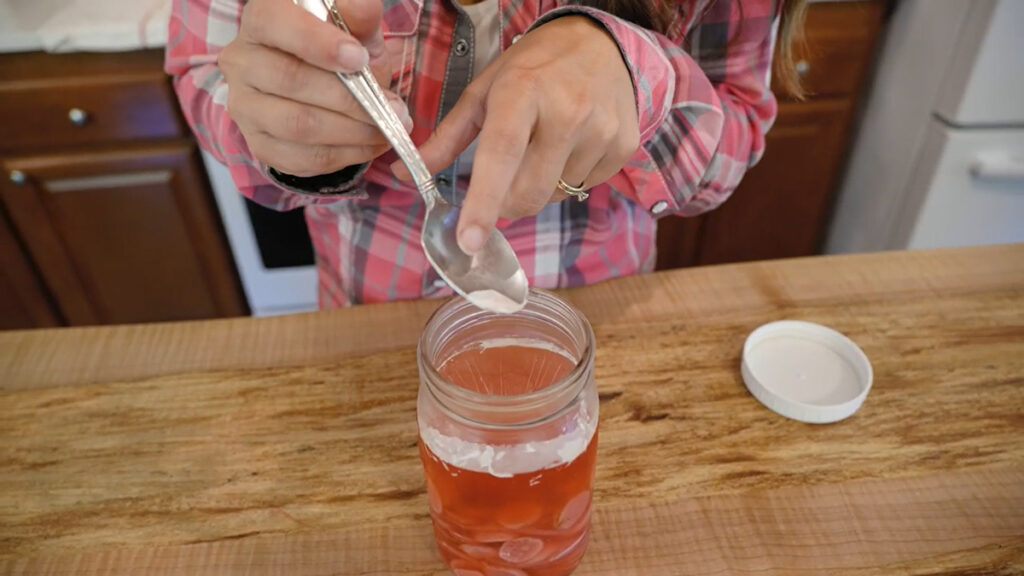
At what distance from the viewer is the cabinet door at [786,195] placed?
1.46 m

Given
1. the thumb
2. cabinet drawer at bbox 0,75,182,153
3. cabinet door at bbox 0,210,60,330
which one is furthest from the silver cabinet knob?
the thumb

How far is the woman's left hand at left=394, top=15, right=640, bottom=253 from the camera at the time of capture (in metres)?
0.39

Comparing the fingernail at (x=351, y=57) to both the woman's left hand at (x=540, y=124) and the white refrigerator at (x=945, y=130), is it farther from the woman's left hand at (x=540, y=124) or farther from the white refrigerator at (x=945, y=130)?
the white refrigerator at (x=945, y=130)

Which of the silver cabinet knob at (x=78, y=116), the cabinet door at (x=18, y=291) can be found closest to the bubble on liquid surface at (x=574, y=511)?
the silver cabinet knob at (x=78, y=116)

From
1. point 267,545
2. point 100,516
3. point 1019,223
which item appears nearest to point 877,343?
point 267,545

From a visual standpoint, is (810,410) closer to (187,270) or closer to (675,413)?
(675,413)

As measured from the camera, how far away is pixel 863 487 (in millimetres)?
507

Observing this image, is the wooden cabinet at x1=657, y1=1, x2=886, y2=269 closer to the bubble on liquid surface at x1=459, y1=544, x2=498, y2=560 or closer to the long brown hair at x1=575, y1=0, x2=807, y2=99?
the long brown hair at x1=575, y1=0, x2=807, y2=99

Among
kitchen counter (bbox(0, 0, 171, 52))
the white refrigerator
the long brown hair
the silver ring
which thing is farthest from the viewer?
the white refrigerator

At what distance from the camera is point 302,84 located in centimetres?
42

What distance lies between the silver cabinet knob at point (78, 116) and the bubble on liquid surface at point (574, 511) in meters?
1.19

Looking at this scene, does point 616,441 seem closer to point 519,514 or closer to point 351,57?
point 519,514

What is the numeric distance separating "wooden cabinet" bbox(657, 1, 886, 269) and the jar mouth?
41.3 inches

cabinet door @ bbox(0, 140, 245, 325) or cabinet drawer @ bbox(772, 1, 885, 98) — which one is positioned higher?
cabinet drawer @ bbox(772, 1, 885, 98)
